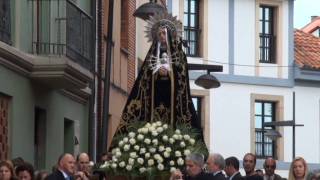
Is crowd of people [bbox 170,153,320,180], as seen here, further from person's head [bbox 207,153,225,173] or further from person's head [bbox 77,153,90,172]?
person's head [bbox 77,153,90,172]

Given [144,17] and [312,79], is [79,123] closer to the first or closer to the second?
[144,17]

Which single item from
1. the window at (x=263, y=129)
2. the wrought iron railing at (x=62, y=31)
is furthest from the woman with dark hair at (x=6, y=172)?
the window at (x=263, y=129)

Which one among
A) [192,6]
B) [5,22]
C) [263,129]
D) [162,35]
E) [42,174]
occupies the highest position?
[192,6]

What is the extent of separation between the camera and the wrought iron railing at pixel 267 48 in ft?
147

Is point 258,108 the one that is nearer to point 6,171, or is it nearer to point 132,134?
point 132,134

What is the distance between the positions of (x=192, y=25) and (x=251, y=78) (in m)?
2.78

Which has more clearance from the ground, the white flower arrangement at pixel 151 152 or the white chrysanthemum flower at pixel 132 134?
the white chrysanthemum flower at pixel 132 134

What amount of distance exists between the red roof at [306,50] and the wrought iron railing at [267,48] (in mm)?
1002

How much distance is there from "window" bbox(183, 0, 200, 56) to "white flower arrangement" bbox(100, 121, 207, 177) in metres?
26.8

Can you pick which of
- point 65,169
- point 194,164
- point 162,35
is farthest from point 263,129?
point 194,164

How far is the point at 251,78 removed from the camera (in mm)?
44062

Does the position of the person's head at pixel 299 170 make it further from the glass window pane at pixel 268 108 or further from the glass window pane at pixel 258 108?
the glass window pane at pixel 268 108

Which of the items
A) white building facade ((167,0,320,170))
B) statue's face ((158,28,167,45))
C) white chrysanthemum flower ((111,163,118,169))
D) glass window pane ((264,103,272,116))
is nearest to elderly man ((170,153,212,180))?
white chrysanthemum flower ((111,163,118,169))

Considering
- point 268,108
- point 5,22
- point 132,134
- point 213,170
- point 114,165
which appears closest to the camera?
point 213,170
